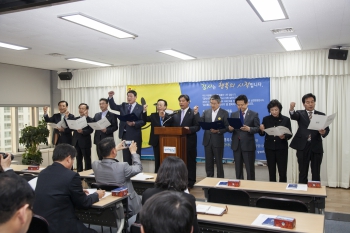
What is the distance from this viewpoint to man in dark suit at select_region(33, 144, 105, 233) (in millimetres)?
2842

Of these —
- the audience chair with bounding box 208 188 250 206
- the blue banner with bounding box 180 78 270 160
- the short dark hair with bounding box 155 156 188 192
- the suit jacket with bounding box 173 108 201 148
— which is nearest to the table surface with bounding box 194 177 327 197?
the audience chair with bounding box 208 188 250 206

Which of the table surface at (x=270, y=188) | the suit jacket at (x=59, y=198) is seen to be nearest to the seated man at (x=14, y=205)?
the suit jacket at (x=59, y=198)

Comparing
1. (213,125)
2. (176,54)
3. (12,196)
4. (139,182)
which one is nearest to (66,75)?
(176,54)

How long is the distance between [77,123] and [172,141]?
2374 millimetres

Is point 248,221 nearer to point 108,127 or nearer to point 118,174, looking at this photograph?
point 118,174

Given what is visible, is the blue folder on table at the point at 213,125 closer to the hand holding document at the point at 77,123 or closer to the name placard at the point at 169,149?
the name placard at the point at 169,149

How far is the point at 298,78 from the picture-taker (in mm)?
6961

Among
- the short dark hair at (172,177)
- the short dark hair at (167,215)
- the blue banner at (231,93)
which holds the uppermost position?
the blue banner at (231,93)

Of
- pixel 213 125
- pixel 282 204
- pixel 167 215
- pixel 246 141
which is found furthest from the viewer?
pixel 246 141

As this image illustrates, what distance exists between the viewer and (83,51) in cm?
673

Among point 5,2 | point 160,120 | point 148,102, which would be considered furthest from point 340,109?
point 5,2

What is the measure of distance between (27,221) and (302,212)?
230 cm

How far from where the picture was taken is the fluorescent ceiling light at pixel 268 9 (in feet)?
12.8

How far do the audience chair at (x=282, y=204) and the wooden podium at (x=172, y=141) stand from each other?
2.62 m
